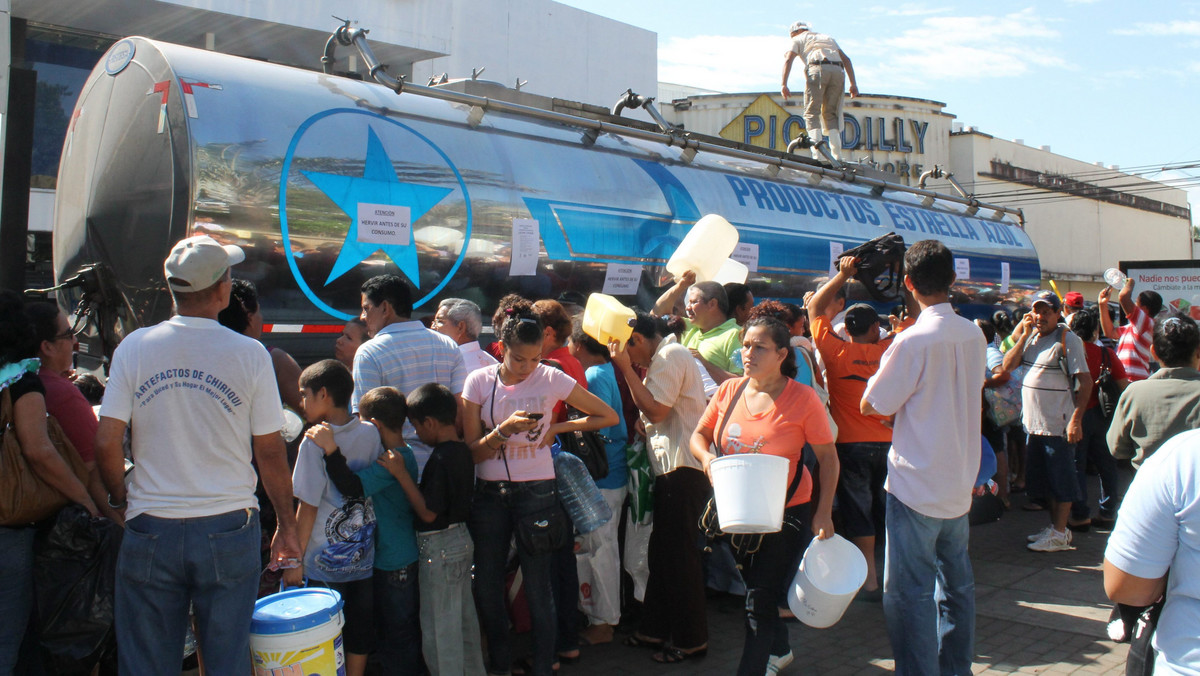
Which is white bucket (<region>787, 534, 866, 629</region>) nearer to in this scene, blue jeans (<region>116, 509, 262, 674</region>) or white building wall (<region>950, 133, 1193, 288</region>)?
blue jeans (<region>116, 509, 262, 674</region>)

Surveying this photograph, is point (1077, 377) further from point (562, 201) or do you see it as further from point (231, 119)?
point (231, 119)

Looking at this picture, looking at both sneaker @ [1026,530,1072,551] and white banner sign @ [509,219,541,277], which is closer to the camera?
white banner sign @ [509,219,541,277]

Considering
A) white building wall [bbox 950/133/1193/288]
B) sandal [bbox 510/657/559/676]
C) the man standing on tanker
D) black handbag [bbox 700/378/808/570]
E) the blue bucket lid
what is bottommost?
sandal [bbox 510/657/559/676]

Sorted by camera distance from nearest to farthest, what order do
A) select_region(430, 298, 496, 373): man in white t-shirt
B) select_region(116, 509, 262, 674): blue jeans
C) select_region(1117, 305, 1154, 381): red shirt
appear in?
select_region(116, 509, 262, 674): blue jeans < select_region(430, 298, 496, 373): man in white t-shirt < select_region(1117, 305, 1154, 381): red shirt

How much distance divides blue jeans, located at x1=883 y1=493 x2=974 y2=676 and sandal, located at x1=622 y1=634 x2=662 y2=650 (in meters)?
1.35

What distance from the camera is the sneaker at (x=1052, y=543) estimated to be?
6707 mm

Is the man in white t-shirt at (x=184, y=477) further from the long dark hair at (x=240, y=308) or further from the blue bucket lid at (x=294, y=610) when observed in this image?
the long dark hair at (x=240, y=308)

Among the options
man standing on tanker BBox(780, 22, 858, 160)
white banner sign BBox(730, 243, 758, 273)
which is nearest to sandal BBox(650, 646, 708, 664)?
white banner sign BBox(730, 243, 758, 273)

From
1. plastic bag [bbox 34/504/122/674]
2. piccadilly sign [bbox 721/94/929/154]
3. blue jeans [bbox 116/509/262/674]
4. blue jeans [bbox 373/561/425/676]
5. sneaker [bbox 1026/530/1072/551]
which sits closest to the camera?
blue jeans [bbox 116/509/262/674]

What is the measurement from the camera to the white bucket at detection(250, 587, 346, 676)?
3.12 m

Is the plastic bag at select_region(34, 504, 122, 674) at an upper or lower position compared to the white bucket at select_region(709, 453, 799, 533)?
lower

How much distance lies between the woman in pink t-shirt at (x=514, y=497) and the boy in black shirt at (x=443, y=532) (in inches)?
4.8

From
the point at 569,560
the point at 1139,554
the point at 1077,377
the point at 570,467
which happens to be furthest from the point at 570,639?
the point at 1077,377

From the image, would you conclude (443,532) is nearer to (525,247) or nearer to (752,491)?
(752,491)
